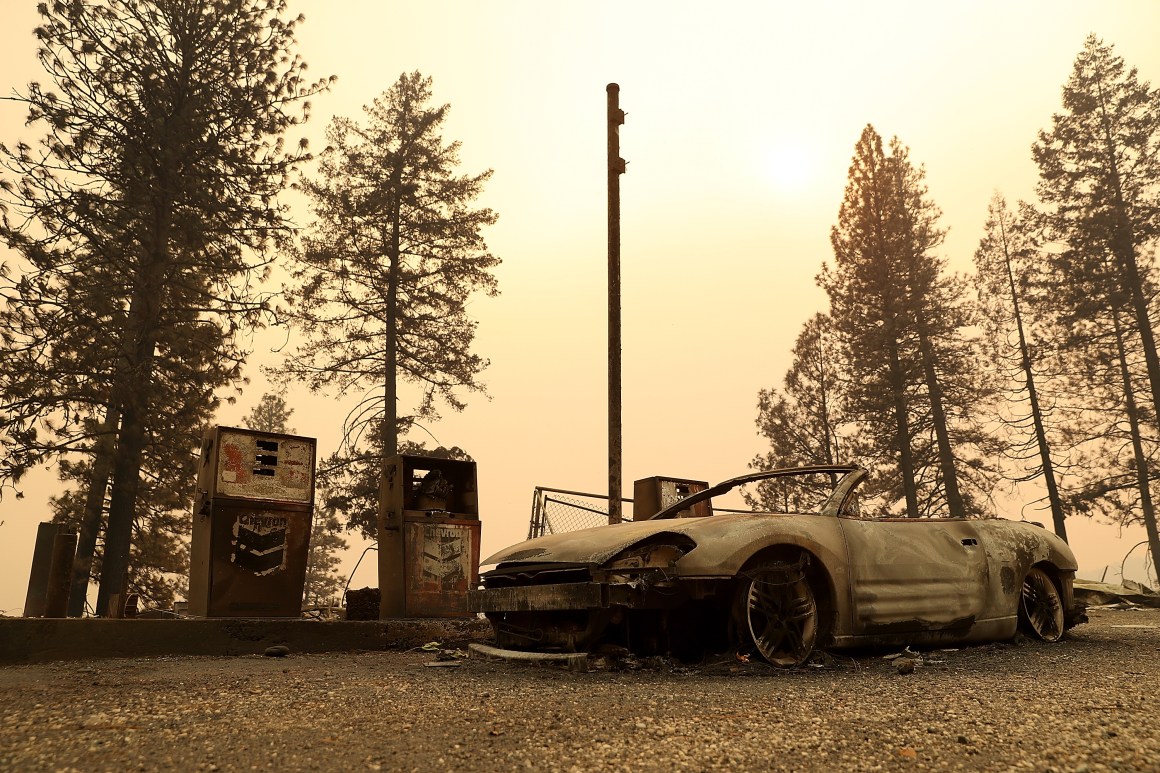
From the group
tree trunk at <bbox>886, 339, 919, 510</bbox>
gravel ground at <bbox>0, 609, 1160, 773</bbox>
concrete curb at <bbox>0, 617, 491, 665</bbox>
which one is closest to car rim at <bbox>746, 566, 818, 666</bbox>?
gravel ground at <bbox>0, 609, 1160, 773</bbox>

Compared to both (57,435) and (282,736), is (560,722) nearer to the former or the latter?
(282,736)

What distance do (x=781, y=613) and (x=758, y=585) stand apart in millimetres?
268

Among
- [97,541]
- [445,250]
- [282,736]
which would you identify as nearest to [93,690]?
[282,736]

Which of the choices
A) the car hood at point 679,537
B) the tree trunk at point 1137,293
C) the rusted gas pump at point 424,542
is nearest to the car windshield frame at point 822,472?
the car hood at point 679,537

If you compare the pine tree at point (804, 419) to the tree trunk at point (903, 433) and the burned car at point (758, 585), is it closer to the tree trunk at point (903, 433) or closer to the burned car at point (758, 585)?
the tree trunk at point (903, 433)

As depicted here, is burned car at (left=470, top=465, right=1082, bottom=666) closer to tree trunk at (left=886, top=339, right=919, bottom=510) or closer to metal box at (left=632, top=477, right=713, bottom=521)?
metal box at (left=632, top=477, right=713, bottom=521)

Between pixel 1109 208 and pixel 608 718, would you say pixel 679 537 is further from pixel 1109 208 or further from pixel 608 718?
pixel 1109 208

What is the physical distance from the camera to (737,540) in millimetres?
5059

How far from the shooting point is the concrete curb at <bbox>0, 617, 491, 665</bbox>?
6.61 m

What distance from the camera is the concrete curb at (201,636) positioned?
21.7 feet

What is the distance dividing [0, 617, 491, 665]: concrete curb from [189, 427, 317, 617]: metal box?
674mm

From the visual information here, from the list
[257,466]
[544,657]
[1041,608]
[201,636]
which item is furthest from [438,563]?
[1041,608]

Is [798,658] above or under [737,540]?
under

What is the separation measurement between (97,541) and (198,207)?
7501mm
